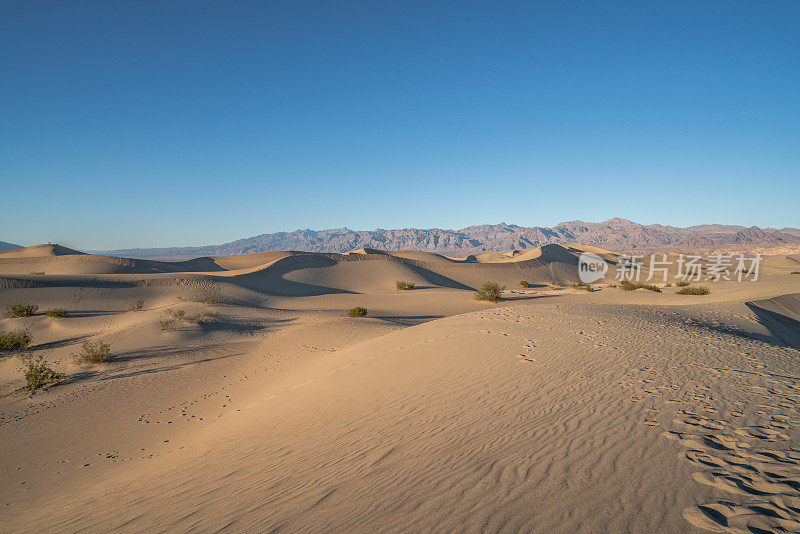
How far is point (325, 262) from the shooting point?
139 ft

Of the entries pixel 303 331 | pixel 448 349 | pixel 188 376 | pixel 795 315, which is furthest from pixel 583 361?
pixel 795 315

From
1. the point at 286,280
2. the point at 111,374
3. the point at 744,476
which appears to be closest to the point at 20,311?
the point at 111,374

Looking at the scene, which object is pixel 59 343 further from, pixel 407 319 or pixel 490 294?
pixel 490 294

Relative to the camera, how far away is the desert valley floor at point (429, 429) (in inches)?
112

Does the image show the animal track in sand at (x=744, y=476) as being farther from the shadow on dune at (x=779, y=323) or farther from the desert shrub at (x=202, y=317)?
the desert shrub at (x=202, y=317)

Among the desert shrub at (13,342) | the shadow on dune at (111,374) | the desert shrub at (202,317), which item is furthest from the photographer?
the desert shrub at (202,317)

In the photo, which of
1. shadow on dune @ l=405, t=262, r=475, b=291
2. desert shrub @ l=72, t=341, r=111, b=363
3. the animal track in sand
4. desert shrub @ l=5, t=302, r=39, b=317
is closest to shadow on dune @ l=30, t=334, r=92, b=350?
desert shrub @ l=72, t=341, r=111, b=363

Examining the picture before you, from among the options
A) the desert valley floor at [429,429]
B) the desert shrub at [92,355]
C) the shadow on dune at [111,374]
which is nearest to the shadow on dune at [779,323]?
the desert valley floor at [429,429]

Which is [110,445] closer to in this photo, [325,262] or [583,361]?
[583,361]

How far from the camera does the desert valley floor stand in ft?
9.36

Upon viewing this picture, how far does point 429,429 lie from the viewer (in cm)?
462

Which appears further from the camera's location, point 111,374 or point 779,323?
point 779,323

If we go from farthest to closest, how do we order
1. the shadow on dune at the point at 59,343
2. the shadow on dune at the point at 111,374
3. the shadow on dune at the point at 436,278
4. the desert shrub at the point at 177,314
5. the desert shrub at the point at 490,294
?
the shadow on dune at the point at 436,278 < the desert shrub at the point at 490,294 < the desert shrub at the point at 177,314 < the shadow on dune at the point at 59,343 < the shadow on dune at the point at 111,374

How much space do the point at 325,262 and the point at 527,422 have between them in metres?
39.3
